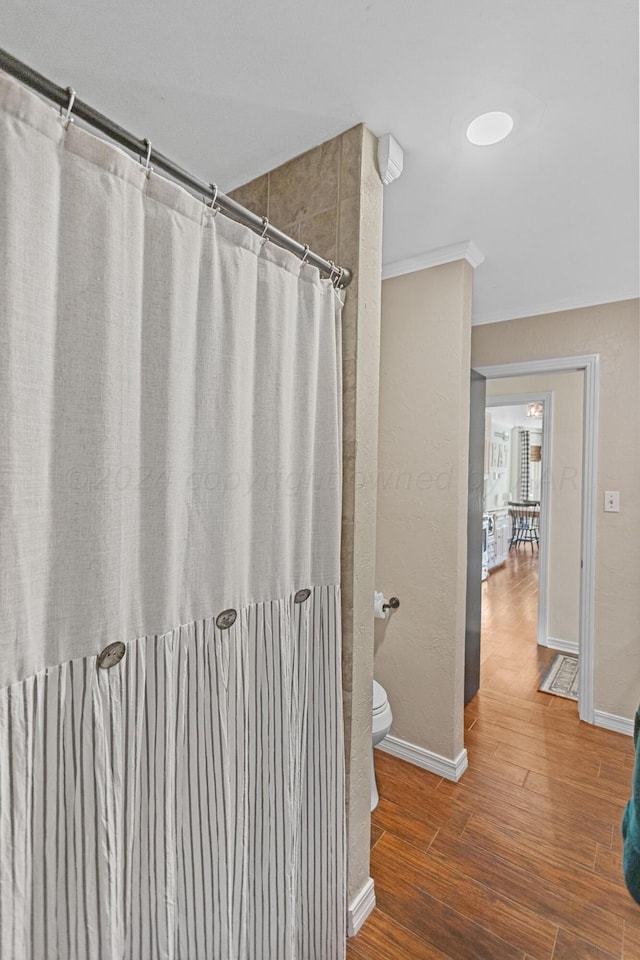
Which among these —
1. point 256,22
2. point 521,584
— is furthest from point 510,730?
point 521,584

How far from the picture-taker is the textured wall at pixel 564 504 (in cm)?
368

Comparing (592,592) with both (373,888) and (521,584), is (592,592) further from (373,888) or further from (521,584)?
(521,584)

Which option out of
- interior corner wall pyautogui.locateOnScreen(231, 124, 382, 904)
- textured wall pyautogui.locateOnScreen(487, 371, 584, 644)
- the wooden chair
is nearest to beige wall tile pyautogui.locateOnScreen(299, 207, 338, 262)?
interior corner wall pyautogui.locateOnScreen(231, 124, 382, 904)

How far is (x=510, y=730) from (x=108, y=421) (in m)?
2.74

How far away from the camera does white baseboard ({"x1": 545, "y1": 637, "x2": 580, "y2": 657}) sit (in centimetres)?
366

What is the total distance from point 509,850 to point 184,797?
1.49m

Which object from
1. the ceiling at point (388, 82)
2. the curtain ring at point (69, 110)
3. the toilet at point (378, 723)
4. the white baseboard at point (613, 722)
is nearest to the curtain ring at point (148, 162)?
the curtain ring at point (69, 110)

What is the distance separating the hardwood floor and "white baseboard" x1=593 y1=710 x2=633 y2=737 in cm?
6

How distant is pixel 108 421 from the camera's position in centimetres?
79

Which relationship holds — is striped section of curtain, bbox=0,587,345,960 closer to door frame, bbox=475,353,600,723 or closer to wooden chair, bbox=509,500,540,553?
door frame, bbox=475,353,600,723

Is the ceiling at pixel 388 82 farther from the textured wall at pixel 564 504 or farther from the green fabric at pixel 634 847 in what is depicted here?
the textured wall at pixel 564 504

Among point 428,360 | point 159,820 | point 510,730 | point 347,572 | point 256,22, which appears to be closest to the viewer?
point 159,820

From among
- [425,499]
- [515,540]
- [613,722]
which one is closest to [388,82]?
[425,499]

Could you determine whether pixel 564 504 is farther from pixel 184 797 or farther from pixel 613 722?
pixel 184 797
